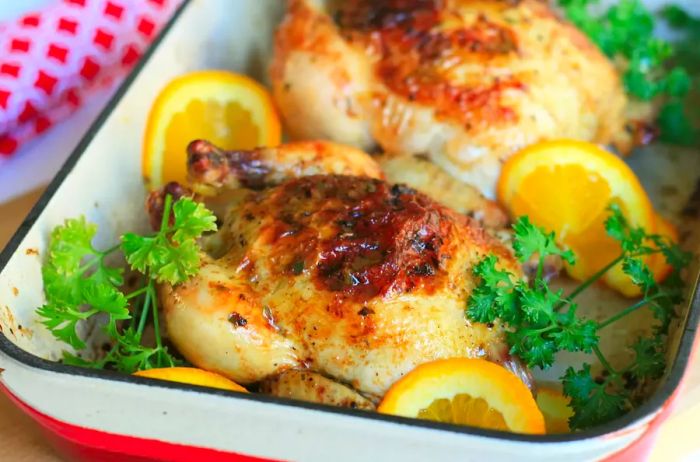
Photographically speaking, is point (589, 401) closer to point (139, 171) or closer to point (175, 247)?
point (175, 247)

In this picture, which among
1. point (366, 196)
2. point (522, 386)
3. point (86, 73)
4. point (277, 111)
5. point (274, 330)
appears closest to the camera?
point (522, 386)

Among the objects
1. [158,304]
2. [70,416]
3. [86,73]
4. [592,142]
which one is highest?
[86,73]

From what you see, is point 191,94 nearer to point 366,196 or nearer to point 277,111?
point 277,111

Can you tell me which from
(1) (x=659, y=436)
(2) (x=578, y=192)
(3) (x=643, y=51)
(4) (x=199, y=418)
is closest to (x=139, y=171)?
(4) (x=199, y=418)

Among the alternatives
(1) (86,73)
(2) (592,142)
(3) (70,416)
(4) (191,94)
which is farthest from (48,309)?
(2) (592,142)

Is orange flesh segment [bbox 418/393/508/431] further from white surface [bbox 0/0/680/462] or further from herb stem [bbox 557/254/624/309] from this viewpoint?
herb stem [bbox 557/254/624/309]

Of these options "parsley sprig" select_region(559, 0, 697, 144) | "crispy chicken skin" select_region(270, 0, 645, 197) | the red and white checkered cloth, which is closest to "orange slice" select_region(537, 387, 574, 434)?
"crispy chicken skin" select_region(270, 0, 645, 197)

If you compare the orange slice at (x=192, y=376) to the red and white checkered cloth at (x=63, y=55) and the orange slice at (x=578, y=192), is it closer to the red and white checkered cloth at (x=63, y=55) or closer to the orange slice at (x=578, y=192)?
the orange slice at (x=578, y=192)
